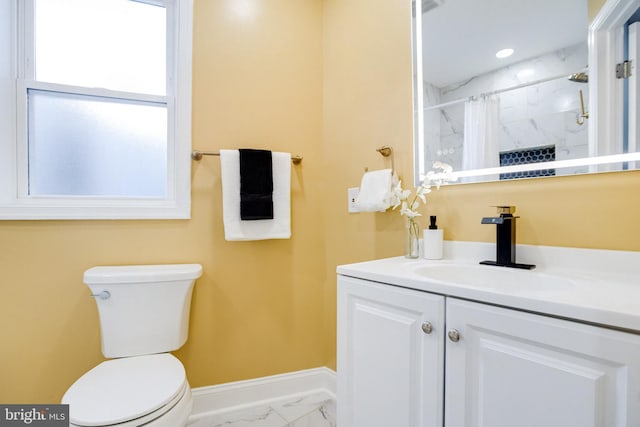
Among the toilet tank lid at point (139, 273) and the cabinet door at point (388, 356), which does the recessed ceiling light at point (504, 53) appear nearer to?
the cabinet door at point (388, 356)

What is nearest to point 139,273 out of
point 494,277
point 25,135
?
point 25,135

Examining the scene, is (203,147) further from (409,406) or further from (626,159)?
(626,159)

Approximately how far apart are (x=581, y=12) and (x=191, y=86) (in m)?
1.65

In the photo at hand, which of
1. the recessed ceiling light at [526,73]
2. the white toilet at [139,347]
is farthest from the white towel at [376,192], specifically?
the white toilet at [139,347]

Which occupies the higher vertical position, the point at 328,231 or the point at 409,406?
the point at 328,231

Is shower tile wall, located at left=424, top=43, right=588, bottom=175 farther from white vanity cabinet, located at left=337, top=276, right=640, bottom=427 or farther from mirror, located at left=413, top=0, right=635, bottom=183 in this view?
white vanity cabinet, located at left=337, top=276, right=640, bottom=427

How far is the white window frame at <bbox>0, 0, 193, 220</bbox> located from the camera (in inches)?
55.0

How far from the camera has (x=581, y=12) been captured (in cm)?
98

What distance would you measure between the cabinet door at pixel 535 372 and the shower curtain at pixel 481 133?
69cm

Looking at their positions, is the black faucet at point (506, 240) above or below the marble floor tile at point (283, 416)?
above

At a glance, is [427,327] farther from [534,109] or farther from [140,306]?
[140,306]

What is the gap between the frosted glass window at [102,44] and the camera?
4.92ft

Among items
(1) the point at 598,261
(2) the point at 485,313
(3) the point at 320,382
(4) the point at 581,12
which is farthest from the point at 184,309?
(4) the point at 581,12

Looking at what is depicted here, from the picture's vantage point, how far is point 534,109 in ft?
3.53
